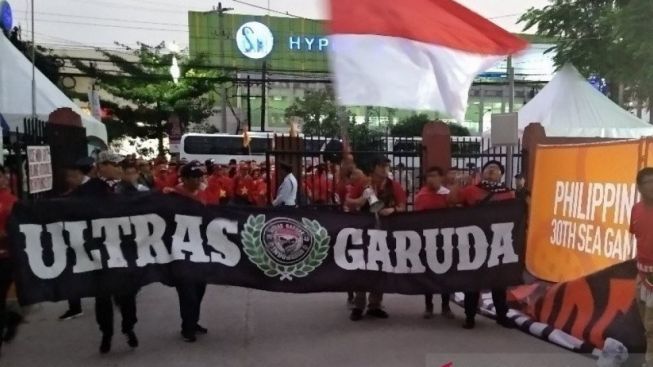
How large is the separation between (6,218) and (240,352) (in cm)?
243

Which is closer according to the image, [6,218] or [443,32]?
[443,32]

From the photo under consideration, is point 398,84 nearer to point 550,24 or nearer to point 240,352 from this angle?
point 240,352

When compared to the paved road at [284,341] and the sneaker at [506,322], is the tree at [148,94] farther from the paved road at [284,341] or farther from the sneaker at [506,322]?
the sneaker at [506,322]

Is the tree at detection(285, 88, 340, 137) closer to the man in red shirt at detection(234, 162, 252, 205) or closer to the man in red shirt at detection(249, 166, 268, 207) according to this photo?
the man in red shirt at detection(249, 166, 268, 207)

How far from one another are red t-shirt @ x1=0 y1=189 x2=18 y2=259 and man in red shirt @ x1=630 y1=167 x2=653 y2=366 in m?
5.34

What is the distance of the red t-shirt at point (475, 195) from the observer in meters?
7.97

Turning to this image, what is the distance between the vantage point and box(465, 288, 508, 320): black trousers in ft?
25.6

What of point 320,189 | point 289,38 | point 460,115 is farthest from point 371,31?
point 289,38

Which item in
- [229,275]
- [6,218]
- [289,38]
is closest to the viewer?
[6,218]

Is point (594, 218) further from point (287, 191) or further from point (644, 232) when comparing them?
point (287, 191)

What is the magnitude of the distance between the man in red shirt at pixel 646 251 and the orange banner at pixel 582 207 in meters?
0.99

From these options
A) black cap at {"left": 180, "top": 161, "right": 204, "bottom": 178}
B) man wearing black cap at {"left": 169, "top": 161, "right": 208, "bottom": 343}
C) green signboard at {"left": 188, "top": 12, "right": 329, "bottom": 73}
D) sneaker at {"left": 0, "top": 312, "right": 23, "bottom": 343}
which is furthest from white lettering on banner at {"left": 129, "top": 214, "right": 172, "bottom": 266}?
green signboard at {"left": 188, "top": 12, "right": 329, "bottom": 73}

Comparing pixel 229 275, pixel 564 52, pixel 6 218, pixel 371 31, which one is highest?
pixel 564 52

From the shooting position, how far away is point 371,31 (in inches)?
209
